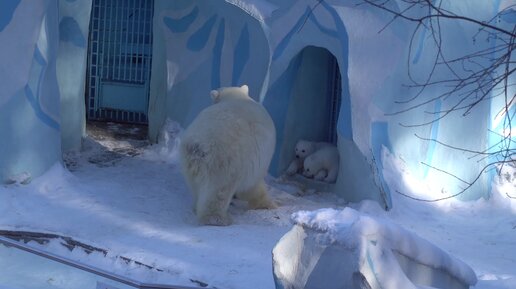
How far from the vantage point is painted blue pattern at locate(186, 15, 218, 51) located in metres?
9.95

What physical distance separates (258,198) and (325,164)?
1.32 metres

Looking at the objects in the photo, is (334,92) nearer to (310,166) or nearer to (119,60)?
(310,166)

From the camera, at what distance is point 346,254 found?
3.71m

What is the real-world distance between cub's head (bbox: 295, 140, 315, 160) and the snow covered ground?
42 cm

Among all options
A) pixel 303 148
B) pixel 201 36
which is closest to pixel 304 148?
pixel 303 148

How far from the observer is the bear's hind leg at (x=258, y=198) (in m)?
7.82

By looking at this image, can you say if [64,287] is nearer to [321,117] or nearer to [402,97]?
[402,97]

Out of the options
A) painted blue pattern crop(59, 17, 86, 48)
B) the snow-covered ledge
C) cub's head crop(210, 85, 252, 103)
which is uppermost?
painted blue pattern crop(59, 17, 86, 48)

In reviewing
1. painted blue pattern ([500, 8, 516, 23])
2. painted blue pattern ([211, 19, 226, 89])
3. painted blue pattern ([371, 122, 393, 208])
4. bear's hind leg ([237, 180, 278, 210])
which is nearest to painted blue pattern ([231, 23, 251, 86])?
painted blue pattern ([211, 19, 226, 89])

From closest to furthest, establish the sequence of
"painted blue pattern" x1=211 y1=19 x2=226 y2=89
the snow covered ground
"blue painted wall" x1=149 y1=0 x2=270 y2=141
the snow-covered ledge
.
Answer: the snow-covered ledge → the snow covered ground → "blue painted wall" x1=149 y1=0 x2=270 y2=141 → "painted blue pattern" x1=211 y1=19 x2=226 y2=89

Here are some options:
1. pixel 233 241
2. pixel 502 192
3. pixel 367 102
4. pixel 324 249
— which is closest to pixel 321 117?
pixel 367 102

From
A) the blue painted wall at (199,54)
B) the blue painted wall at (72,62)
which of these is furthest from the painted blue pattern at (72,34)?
the blue painted wall at (199,54)

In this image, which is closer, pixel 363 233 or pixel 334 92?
pixel 363 233

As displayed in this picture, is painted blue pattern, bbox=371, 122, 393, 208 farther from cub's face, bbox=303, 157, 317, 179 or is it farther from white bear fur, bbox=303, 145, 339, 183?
cub's face, bbox=303, 157, 317, 179
